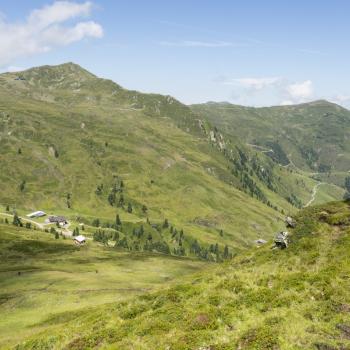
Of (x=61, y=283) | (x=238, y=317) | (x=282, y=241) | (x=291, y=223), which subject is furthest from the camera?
(x=61, y=283)

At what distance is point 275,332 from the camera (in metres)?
27.5

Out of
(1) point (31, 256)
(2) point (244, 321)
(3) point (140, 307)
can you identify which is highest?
(2) point (244, 321)

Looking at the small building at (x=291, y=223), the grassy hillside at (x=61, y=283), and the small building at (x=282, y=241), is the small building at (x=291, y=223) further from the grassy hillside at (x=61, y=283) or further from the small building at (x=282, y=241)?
the grassy hillside at (x=61, y=283)

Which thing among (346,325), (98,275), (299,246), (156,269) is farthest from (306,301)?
(156,269)

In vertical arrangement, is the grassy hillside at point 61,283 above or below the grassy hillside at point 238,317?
below

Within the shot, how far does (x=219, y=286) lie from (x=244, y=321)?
897cm

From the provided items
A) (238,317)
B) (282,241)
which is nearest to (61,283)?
(282,241)

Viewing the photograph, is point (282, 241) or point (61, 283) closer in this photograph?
point (282, 241)

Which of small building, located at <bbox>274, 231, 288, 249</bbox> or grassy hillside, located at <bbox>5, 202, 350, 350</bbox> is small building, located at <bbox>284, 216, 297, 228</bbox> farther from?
grassy hillside, located at <bbox>5, 202, 350, 350</bbox>

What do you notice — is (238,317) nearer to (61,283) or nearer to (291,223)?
(291,223)

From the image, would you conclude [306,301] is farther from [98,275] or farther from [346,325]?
[98,275]

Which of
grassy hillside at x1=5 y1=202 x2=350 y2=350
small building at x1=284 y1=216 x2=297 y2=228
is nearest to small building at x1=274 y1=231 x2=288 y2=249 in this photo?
small building at x1=284 y1=216 x2=297 y2=228

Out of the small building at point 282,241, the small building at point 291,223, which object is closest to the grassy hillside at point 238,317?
the small building at point 282,241

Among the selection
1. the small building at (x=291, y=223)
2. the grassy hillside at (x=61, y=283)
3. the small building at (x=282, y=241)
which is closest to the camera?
the small building at (x=282, y=241)
